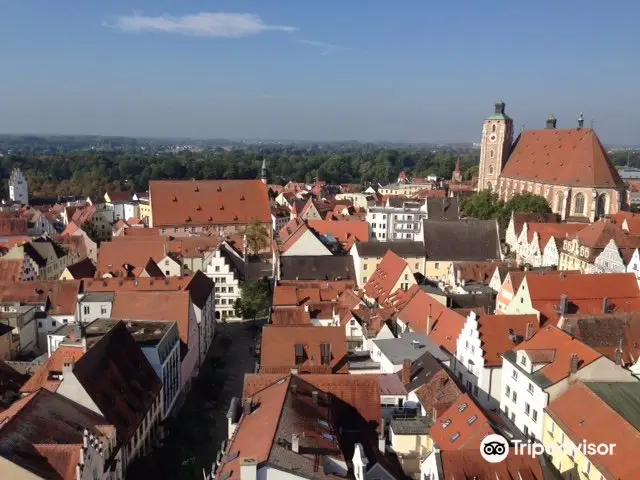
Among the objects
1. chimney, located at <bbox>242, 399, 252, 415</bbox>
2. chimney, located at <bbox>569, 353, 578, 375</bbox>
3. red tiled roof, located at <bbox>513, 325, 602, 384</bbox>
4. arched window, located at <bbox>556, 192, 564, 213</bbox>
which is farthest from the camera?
arched window, located at <bbox>556, 192, 564, 213</bbox>

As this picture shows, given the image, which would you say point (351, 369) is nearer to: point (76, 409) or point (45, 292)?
point (76, 409)

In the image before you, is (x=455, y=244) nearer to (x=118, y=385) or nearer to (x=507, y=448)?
(x=118, y=385)

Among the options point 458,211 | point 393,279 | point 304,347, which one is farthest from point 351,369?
point 458,211

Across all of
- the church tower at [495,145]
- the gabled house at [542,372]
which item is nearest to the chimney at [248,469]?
the gabled house at [542,372]

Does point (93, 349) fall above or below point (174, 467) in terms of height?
above

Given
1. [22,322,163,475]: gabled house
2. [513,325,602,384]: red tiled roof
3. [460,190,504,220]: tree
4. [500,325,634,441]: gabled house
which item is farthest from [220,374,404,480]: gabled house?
[460,190,504,220]: tree

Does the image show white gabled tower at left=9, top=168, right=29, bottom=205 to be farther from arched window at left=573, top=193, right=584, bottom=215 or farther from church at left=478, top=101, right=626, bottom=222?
arched window at left=573, top=193, right=584, bottom=215
